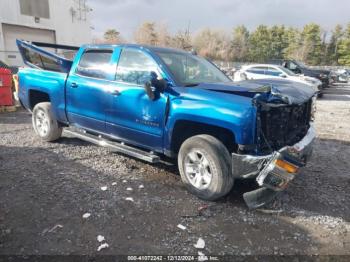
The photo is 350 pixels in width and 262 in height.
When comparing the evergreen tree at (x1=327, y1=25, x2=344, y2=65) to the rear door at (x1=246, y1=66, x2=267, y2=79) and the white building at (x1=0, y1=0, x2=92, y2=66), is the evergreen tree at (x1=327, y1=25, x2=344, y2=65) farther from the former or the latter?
the rear door at (x1=246, y1=66, x2=267, y2=79)

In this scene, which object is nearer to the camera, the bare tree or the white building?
the white building

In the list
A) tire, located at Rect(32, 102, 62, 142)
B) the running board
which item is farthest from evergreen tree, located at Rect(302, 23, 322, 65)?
the running board

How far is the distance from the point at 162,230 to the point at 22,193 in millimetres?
1928

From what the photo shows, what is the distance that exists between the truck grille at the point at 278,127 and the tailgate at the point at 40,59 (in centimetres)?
388

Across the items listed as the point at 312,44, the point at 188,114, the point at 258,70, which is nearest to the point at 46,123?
the point at 188,114

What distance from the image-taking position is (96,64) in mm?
Result: 5289

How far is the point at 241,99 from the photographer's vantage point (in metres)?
3.76

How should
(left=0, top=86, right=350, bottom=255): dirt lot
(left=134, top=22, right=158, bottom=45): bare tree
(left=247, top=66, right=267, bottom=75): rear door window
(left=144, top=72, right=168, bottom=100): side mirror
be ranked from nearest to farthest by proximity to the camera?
(left=0, top=86, right=350, bottom=255): dirt lot < (left=144, top=72, right=168, bottom=100): side mirror < (left=247, top=66, right=267, bottom=75): rear door window < (left=134, top=22, right=158, bottom=45): bare tree

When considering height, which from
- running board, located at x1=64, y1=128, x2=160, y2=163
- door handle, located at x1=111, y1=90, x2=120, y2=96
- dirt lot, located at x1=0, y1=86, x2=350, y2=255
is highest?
door handle, located at x1=111, y1=90, x2=120, y2=96

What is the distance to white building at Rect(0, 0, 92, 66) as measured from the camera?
22462 millimetres

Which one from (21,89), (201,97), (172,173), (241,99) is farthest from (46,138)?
(241,99)

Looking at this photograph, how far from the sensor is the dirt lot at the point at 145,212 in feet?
10.5

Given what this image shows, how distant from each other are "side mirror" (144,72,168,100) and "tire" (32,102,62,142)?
2639 millimetres

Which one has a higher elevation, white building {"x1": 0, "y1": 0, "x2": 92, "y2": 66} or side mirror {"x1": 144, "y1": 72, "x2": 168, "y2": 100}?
white building {"x1": 0, "y1": 0, "x2": 92, "y2": 66}
